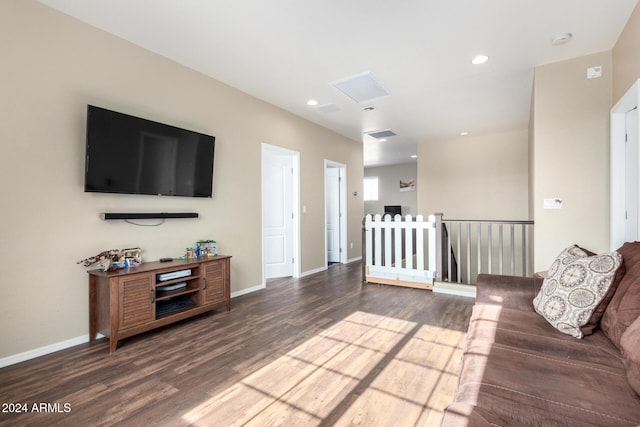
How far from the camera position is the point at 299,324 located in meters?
2.94

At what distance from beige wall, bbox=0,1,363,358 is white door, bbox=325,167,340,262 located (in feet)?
10.5

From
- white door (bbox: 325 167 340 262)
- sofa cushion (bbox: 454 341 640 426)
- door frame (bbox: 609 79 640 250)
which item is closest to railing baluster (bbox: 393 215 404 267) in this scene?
white door (bbox: 325 167 340 262)

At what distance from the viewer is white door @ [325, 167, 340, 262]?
6.31 meters

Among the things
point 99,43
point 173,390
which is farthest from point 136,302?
point 99,43

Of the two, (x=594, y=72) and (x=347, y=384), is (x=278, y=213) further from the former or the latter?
(x=594, y=72)

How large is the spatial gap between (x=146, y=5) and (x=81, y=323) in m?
2.66

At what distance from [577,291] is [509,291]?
0.58m

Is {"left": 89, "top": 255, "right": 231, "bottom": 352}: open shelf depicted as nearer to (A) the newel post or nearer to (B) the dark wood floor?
(B) the dark wood floor

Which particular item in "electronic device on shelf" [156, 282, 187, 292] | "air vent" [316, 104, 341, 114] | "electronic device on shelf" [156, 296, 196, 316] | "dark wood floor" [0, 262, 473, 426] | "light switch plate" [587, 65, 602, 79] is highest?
"air vent" [316, 104, 341, 114]

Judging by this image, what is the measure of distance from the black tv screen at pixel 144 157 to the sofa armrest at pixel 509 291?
2943 mm

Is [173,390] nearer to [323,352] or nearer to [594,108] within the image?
[323,352]

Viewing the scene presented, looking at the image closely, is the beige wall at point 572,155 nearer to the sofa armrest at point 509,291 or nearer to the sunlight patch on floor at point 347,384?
the sofa armrest at point 509,291

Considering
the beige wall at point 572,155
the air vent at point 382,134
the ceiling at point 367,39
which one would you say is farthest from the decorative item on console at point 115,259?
the air vent at point 382,134

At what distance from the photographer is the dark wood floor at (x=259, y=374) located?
1.63m
